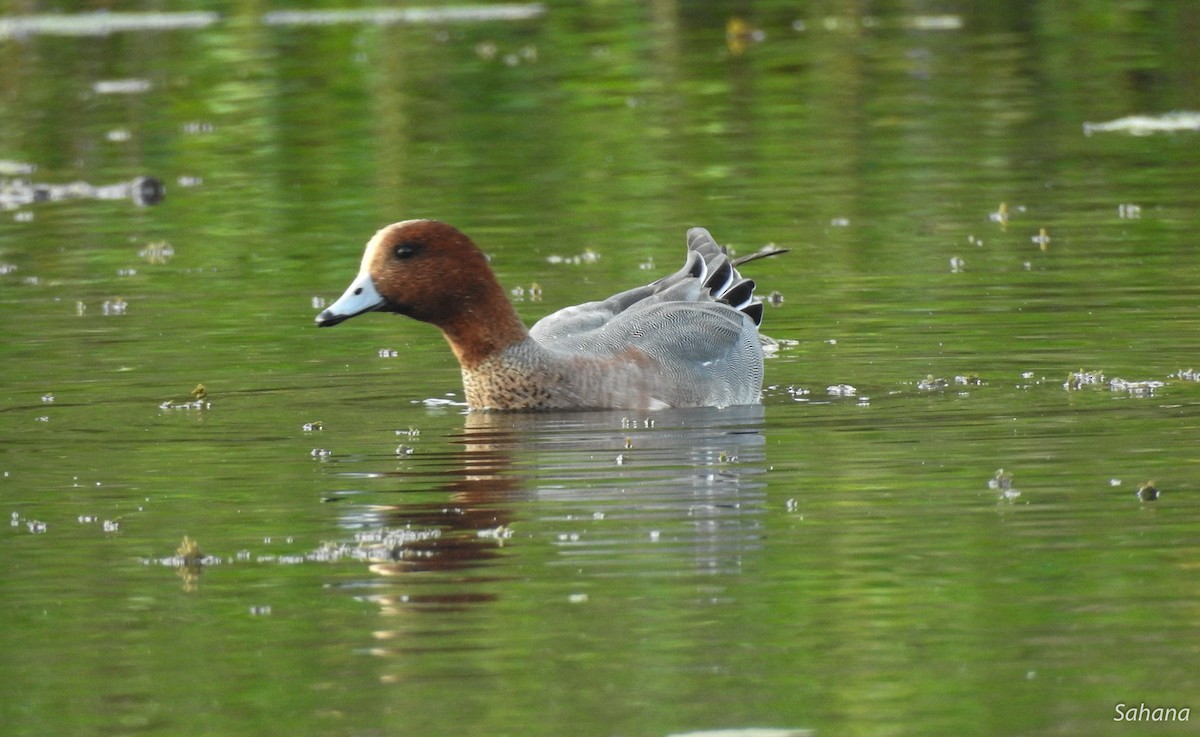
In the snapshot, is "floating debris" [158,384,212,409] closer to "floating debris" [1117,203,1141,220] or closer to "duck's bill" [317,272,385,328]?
"duck's bill" [317,272,385,328]

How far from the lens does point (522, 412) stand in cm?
1115

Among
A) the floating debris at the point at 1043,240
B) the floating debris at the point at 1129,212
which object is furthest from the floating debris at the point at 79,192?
the floating debris at the point at 1129,212

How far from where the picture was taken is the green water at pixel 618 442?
6.47m

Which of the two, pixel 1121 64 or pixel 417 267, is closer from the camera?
pixel 417 267

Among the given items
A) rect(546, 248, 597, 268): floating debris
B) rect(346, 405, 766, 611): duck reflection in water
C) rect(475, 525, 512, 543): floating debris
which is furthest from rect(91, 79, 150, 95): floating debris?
rect(475, 525, 512, 543): floating debris

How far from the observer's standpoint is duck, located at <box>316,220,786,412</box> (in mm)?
11023

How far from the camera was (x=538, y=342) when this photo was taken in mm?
11344

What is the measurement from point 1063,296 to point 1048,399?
2.80 m

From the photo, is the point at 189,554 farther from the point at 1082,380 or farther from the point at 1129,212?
the point at 1129,212

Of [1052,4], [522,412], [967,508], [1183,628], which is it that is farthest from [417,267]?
[1052,4]

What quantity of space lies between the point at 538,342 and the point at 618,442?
1430 millimetres

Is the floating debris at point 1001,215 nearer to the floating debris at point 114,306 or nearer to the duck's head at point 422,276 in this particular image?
the duck's head at point 422,276

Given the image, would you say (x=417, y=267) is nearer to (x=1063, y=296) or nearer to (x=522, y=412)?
(x=522, y=412)

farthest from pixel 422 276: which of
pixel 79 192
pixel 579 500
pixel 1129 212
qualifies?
pixel 79 192
